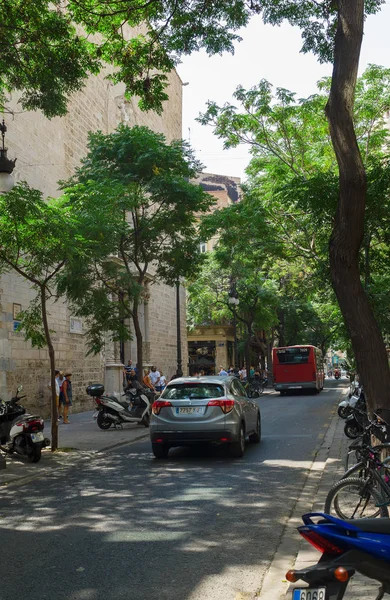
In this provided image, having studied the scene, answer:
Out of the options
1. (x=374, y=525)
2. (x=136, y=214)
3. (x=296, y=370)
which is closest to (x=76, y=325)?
(x=136, y=214)

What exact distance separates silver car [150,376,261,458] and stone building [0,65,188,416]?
875cm

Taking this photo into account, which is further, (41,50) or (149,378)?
(149,378)

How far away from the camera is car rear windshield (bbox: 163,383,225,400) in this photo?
11.9m

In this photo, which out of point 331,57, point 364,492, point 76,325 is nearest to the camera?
point 364,492

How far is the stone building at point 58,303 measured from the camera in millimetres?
19875

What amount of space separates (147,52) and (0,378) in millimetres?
11115

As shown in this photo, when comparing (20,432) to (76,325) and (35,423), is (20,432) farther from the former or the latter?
(76,325)

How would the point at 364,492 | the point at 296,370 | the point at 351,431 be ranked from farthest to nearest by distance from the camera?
the point at 296,370, the point at 351,431, the point at 364,492

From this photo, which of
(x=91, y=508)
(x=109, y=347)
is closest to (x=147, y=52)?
(x=91, y=508)

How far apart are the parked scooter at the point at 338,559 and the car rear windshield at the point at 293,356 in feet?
126

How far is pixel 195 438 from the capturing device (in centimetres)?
1145

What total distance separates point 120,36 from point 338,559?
10471mm

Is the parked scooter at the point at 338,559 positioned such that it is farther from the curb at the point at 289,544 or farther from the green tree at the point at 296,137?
the green tree at the point at 296,137

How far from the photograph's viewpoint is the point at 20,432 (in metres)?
11.5
